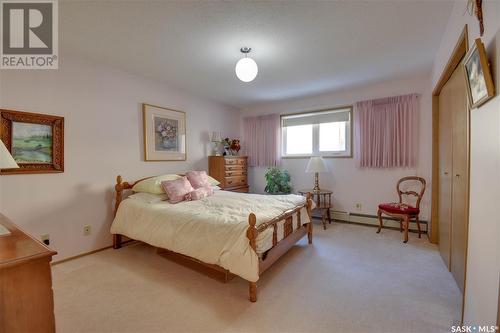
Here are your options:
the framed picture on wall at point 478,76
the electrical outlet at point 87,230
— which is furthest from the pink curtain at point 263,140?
the framed picture on wall at point 478,76

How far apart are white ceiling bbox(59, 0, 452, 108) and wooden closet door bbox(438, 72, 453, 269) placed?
63 cm

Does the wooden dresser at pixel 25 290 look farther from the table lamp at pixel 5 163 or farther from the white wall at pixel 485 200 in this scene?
the white wall at pixel 485 200

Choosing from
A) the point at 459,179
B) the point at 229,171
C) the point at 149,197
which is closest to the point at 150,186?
the point at 149,197

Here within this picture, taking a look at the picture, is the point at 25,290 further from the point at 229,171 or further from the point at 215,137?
the point at 215,137

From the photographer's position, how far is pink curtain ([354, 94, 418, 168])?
3629 mm

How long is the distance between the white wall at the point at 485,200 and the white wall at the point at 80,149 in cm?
372

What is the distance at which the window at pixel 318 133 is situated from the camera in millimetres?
4336

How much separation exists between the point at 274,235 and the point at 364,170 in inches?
105

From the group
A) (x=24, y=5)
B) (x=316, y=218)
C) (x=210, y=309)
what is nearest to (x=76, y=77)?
(x=24, y=5)

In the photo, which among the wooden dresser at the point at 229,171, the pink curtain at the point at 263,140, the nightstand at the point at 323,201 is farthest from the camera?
the pink curtain at the point at 263,140

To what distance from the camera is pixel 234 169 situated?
4.75 meters


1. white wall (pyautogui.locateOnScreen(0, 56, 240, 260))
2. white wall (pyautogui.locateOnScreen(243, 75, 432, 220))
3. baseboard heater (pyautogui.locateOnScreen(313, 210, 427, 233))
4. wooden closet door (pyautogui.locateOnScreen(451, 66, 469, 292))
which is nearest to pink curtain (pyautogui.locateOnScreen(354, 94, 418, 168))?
white wall (pyautogui.locateOnScreen(243, 75, 432, 220))

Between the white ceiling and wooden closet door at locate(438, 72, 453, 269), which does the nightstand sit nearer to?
wooden closet door at locate(438, 72, 453, 269)

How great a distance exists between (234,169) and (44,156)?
2.99 meters
